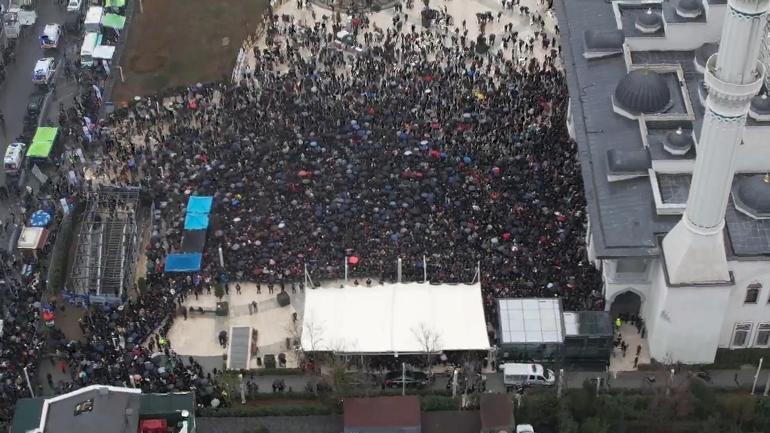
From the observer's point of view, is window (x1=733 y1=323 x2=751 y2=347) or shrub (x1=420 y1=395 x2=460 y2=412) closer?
shrub (x1=420 y1=395 x2=460 y2=412)

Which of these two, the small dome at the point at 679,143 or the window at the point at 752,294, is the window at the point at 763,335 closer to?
the window at the point at 752,294

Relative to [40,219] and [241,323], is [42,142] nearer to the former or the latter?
[40,219]

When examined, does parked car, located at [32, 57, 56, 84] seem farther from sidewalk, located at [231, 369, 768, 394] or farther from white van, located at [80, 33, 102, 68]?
sidewalk, located at [231, 369, 768, 394]

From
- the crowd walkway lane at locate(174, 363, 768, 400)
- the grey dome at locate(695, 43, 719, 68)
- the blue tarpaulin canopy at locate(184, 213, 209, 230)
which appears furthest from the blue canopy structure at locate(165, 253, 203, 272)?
the grey dome at locate(695, 43, 719, 68)

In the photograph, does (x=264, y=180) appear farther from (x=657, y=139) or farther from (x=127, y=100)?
(x=657, y=139)

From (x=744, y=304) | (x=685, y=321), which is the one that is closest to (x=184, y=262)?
(x=685, y=321)

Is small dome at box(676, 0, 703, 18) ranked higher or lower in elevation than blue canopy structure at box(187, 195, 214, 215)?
higher

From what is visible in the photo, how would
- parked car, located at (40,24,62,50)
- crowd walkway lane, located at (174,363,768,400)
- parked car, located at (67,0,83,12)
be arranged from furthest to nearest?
parked car, located at (67,0,83,12) < parked car, located at (40,24,62,50) < crowd walkway lane, located at (174,363,768,400)

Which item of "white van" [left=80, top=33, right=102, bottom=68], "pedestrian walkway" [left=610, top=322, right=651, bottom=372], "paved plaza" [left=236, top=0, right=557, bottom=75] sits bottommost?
"pedestrian walkway" [left=610, top=322, right=651, bottom=372]
